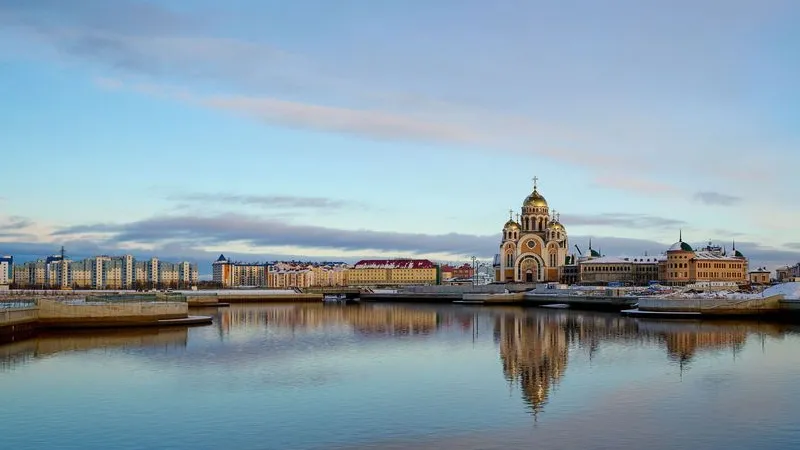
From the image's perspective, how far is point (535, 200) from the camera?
124750 millimetres

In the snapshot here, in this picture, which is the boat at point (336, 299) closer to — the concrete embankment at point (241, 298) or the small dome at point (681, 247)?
the concrete embankment at point (241, 298)

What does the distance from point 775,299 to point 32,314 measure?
52.9 meters

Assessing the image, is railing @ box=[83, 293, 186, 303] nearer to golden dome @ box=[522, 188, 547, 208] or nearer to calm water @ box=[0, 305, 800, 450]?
calm water @ box=[0, 305, 800, 450]

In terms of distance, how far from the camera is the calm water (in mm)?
19125

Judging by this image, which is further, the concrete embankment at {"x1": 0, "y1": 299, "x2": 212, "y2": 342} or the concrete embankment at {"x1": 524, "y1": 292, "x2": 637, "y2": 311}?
the concrete embankment at {"x1": 524, "y1": 292, "x2": 637, "y2": 311}

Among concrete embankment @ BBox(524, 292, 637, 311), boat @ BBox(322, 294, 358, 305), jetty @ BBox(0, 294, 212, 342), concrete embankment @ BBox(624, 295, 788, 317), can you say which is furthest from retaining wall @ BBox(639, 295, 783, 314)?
boat @ BBox(322, 294, 358, 305)

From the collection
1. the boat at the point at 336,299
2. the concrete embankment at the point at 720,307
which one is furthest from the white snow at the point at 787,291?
the boat at the point at 336,299

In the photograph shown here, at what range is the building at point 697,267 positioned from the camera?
11025cm

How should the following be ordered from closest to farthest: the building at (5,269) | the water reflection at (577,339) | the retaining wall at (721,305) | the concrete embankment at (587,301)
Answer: the water reflection at (577,339), the retaining wall at (721,305), the concrete embankment at (587,301), the building at (5,269)

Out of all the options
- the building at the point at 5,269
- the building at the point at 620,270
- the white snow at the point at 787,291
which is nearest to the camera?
the white snow at the point at 787,291

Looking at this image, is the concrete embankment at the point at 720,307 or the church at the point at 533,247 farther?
the church at the point at 533,247

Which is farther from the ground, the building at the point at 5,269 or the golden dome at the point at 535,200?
the golden dome at the point at 535,200

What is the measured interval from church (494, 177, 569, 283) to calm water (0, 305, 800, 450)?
Result: 77.6m

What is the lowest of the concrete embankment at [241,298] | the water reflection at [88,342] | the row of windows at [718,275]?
the concrete embankment at [241,298]
